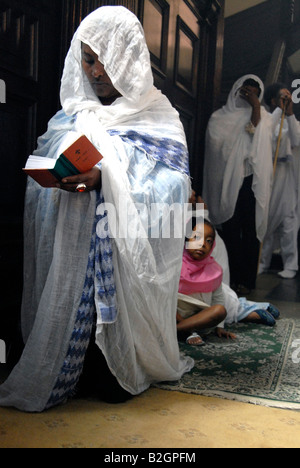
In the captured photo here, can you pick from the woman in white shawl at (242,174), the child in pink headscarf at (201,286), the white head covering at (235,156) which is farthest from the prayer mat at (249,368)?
the white head covering at (235,156)

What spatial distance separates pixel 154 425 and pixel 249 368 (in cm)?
75

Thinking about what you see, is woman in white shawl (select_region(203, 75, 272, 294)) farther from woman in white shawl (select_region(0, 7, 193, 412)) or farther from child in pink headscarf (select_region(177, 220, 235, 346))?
woman in white shawl (select_region(0, 7, 193, 412))

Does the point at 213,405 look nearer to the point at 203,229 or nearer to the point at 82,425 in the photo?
the point at 82,425

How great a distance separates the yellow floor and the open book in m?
0.73

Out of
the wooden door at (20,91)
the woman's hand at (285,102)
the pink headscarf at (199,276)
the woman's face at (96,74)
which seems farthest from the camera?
the woman's hand at (285,102)

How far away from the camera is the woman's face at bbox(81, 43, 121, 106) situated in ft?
6.13

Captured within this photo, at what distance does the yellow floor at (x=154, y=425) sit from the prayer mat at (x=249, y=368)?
0.09m

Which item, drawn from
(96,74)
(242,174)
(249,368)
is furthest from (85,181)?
(242,174)

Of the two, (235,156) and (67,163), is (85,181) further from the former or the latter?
(235,156)

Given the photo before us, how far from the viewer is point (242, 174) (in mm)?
4141

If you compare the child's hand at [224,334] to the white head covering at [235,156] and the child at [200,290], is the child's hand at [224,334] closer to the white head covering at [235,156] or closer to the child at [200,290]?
the child at [200,290]

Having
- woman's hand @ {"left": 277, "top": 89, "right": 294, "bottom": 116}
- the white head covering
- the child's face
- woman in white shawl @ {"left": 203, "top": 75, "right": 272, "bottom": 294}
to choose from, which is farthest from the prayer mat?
woman's hand @ {"left": 277, "top": 89, "right": 294, "bottom": 116}

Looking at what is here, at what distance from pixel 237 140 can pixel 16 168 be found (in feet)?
7.99

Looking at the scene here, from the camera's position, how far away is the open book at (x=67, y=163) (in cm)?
150
